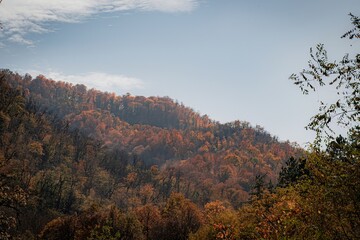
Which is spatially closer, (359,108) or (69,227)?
(359,108)

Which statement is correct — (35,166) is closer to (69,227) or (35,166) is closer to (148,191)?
(148,191)

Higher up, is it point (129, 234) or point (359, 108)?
point (359, 108)

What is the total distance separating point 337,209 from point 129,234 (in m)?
54.4

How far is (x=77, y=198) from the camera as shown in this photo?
123 m

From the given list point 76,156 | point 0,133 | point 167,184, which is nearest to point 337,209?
point 0,133

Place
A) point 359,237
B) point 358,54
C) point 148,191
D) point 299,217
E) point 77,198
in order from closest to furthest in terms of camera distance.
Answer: point 358,54 < point 359,237 < point 299,217 < point 77,198 < point 148,191

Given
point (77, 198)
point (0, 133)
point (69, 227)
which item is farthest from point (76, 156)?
point (69, 227)

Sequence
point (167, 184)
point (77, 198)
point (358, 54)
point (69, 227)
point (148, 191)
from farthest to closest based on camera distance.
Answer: point (167, 184), point (148, 191), point (77, 198), point (69, 227), point (358, 54)

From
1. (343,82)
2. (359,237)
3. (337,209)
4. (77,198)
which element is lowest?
(77,198)

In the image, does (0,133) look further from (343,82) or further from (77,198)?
(343,82)

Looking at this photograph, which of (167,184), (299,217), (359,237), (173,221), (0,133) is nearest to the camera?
(359,237)

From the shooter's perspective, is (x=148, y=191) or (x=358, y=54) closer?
(x=358, y=54)

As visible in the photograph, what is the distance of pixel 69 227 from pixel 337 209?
57.2m

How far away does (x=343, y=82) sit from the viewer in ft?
29.5
